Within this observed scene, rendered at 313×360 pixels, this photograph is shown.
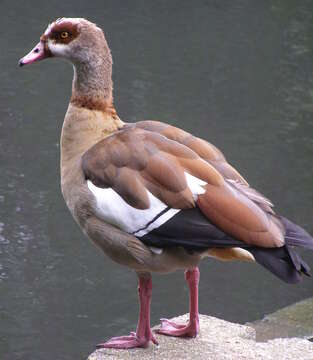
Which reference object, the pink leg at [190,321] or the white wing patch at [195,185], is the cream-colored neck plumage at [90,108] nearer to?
the white wing patch at [195,185]

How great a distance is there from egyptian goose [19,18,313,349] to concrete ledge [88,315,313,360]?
7 cm

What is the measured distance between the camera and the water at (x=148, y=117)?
19.5 feet

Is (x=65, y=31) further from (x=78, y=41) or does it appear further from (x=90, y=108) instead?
(x=90, y=108)

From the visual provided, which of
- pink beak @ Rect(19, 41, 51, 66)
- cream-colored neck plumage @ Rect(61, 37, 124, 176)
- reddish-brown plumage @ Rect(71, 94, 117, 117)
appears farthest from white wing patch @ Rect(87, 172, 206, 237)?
pink beak @ Rect(19, 41, 51, 66)

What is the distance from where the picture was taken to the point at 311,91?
10828 mm

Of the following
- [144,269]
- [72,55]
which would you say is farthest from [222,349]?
[72,55]

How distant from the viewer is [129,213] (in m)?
3.42

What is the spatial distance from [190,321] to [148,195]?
766 mm

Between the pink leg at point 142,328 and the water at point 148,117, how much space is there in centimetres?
177

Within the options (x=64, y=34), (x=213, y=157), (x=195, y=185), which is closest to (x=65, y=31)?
(x=64, y=34)

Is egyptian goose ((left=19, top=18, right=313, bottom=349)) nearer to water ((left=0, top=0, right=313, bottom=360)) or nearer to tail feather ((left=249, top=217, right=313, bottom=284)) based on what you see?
tail feather ((left=249, top=217, right=313, bottom=284))

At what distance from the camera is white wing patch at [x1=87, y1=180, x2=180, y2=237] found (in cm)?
335

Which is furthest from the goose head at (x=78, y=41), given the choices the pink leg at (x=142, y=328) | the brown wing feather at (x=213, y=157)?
the pink leg at (x=142, y=328)

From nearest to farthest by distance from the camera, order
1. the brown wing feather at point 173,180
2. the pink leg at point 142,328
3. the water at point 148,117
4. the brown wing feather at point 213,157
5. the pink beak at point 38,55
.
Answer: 1. the brown wing feather at point 173,180
2. the brown wing feather at point 213,157
3. the pink leg at point 142,328
4. the pink beak at point 38,55
5. the water at point 148,117
